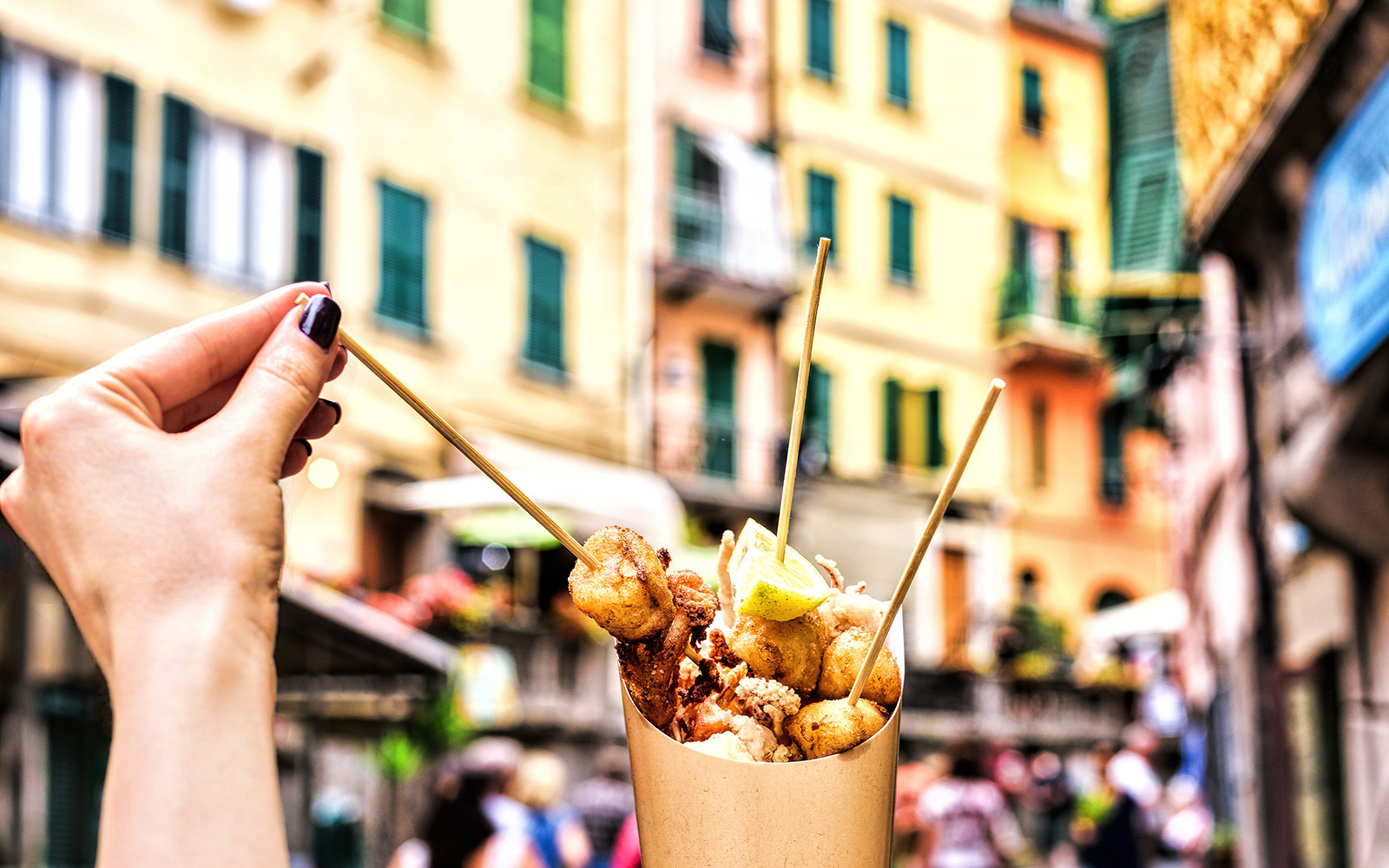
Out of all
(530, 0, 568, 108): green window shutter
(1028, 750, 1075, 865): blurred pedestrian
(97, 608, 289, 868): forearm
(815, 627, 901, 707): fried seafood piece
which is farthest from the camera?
(530, 0, 568, 108): green window shutter

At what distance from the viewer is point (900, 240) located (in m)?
20.5

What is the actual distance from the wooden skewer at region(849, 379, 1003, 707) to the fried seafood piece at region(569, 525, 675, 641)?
0.17 m

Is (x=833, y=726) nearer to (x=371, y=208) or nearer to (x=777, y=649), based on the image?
(x=777, y=649)

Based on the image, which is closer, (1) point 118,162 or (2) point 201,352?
(2) point 201,352

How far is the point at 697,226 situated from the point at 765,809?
17.1 m

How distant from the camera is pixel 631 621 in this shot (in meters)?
1.24

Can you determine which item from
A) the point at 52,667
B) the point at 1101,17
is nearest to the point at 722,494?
the point at 1101,17

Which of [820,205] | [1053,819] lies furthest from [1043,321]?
[1053,819]

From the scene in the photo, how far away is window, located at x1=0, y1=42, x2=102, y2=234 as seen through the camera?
10.6m

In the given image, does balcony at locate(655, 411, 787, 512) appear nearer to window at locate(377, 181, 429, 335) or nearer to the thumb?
window at locate(377, 181, 429, 335)

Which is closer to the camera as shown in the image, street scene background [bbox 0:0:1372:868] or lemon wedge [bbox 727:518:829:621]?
lemon wedge [bbox 727:518:829:621]

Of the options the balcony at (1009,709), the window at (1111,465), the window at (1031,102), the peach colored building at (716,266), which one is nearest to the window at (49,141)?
the peach colored building at (716,266)

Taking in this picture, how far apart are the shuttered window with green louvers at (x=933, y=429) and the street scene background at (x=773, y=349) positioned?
5cm

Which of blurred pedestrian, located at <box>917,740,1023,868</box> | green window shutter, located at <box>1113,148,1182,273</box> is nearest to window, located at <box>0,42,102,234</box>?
blurred pedestrian, located at <box>917,740,1023,868</box>
